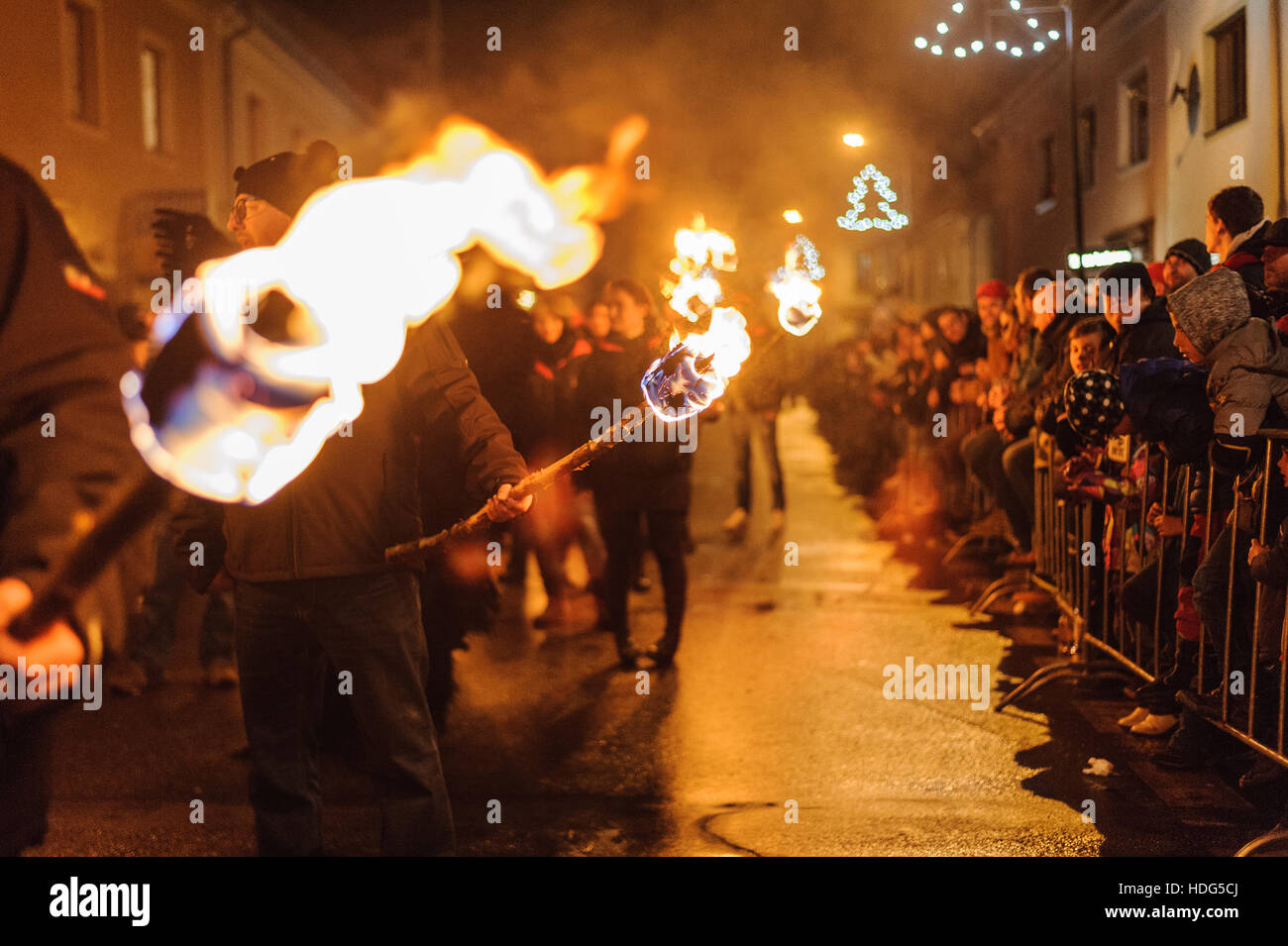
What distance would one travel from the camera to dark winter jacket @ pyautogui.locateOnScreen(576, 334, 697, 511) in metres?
7.44

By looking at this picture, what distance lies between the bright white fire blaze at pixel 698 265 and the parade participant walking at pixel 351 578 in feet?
7.03

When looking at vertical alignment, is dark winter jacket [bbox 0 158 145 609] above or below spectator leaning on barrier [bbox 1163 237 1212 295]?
below

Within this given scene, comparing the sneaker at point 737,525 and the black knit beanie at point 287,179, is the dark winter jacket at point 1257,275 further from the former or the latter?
→ the sneaker at point 737,525

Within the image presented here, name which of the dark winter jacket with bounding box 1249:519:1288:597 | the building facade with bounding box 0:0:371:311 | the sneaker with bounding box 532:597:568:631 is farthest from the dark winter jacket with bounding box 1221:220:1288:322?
the building facade with bounding box 0:0:371:311

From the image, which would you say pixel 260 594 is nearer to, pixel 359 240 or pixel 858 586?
pixel 359 240

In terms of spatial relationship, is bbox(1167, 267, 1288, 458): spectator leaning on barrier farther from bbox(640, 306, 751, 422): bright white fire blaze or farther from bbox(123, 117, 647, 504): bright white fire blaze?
bbox(123, 117, 647, 504): bright white fire blaze

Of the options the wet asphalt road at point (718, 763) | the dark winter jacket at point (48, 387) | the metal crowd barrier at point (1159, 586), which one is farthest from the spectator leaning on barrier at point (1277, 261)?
the dark winter jacket at point (48, 387)

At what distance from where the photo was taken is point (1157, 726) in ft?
18.9

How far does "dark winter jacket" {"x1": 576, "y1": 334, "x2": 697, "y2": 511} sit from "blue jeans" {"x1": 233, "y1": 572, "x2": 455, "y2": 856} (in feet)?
11.8

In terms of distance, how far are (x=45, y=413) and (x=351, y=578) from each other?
5.52 ft

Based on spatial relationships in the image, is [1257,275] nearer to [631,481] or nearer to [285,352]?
[631,481]

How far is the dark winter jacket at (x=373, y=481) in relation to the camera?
3752mm
